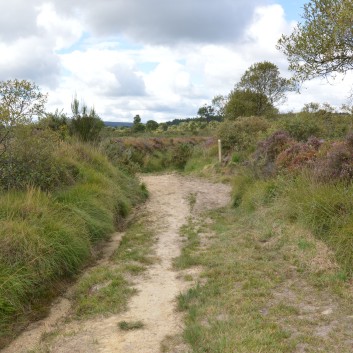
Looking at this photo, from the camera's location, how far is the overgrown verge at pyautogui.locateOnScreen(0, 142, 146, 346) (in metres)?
5.50

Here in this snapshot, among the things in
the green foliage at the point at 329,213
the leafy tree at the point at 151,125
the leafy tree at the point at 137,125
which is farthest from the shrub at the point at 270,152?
the leafy tree at the point at 151,125

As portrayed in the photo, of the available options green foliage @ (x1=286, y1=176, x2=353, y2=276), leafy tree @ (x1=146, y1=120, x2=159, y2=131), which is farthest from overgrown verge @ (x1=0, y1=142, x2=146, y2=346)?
leafy tree @ (x1=146, y1=120, x2=159, y2=131)

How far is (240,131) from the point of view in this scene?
2062 cm

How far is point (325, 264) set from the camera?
239 inches

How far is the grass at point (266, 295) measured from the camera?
4285 mm

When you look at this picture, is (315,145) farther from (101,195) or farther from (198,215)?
(101,195)

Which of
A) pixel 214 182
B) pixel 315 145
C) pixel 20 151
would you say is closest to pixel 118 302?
pixel 20 151

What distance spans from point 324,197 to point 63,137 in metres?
9.02

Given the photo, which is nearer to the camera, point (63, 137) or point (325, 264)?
point (325, 264)

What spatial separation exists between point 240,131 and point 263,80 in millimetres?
10928

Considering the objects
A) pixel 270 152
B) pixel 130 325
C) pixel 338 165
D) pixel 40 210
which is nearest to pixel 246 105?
pixel 270 152

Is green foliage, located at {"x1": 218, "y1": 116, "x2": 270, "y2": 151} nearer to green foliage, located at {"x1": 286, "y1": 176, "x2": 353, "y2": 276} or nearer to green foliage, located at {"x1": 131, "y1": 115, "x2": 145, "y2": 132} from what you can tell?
green foliage, located at {"x1": 286, "y1": 176, "x2": 353, "y2": 276}

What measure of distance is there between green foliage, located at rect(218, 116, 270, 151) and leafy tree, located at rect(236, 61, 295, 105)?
9080 millimetres

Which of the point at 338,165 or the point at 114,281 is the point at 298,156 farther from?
the point at 114,281
